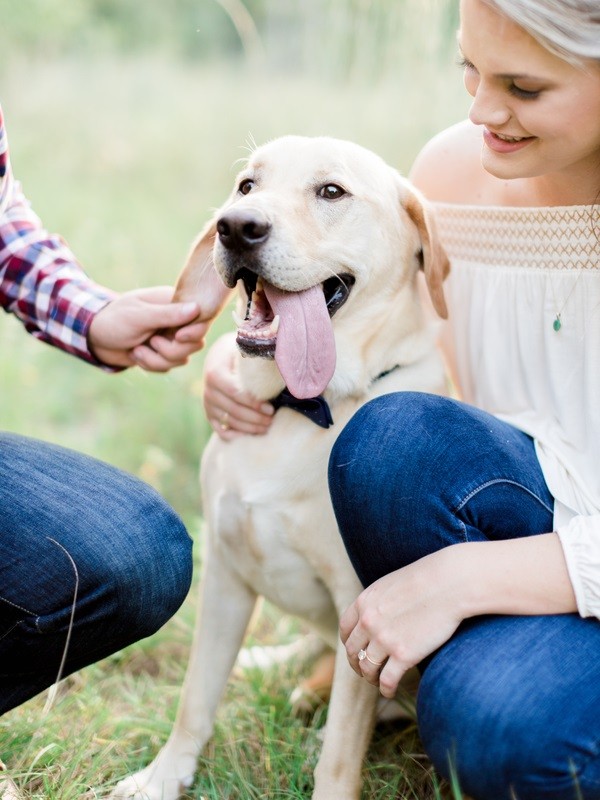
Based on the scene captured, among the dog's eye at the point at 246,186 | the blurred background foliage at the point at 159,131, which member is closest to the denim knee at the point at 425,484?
the dog's eye at the point at 246,186

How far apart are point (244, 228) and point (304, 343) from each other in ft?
0.81

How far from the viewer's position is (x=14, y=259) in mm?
2004

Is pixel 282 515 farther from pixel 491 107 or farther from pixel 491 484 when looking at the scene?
pixel 491 107

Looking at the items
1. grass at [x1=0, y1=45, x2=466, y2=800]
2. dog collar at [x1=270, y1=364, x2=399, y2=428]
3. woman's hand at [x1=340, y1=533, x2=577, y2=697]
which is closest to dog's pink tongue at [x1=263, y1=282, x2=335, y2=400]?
dog collar at [x1=270, y1=364, x2=399, y2=428]

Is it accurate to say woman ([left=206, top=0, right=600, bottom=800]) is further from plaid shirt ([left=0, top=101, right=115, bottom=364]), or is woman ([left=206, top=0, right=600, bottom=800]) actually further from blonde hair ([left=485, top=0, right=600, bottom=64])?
plaid shirt ([left=0, top=101, right=115, bottom=364])

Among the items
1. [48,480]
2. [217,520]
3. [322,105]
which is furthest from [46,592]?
[322,105]

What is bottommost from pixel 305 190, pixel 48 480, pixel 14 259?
pixel 48 480

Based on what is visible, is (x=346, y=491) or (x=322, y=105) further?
(x=322, y=105)

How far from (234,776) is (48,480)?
716mm

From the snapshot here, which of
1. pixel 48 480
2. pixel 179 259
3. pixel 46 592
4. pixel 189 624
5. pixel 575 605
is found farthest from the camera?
pixel 179 259

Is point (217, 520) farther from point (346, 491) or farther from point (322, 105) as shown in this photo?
point (322, 105)

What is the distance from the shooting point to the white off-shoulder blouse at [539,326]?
5.63 feet

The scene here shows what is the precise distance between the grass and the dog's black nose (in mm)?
1049

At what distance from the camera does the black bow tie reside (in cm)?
187
